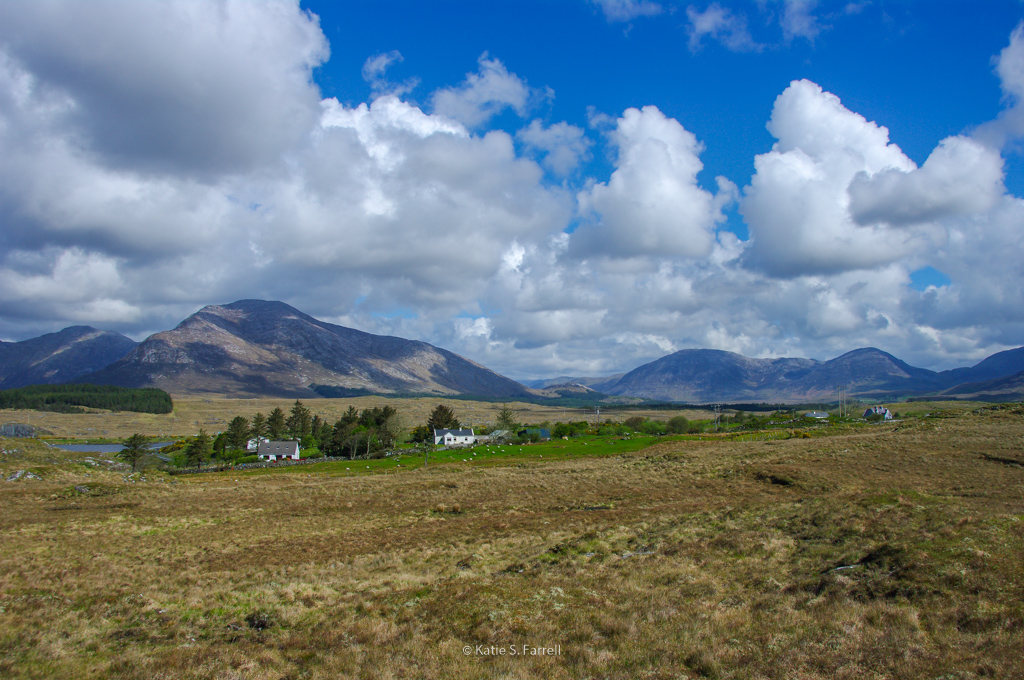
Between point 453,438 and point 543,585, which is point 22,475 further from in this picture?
point 453,438

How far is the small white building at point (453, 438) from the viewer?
12019 cm

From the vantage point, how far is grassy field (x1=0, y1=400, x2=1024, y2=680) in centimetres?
1100

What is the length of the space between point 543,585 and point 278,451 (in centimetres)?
10246

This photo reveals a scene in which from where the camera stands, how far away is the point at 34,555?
22.0 m

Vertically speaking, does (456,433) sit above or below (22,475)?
below

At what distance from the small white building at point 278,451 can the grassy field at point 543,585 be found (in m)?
71.2

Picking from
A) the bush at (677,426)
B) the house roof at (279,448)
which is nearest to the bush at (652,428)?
the bush at (677,426)

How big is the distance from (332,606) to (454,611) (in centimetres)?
420

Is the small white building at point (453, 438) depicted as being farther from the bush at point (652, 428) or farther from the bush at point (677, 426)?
the bush at point (677, 426)

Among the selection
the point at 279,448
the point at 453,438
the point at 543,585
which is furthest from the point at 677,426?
the point at 543,585

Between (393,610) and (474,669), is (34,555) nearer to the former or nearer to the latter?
(393,610)

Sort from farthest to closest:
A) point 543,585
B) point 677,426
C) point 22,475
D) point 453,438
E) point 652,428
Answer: point 652,428 < point 677,426 < point 453,438 < point 22,475 < point 543,585

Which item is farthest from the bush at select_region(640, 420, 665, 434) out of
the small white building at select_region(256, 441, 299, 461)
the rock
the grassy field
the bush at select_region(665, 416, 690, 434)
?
the rock

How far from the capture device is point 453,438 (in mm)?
122250
